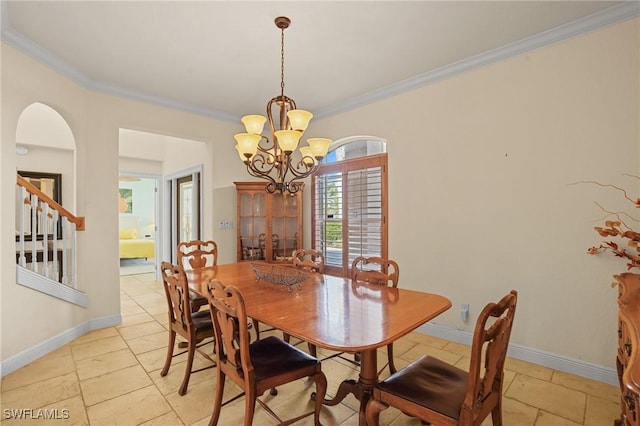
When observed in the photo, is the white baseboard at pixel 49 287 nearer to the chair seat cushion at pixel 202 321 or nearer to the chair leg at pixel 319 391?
the chair seat cushion at pixel 202 321

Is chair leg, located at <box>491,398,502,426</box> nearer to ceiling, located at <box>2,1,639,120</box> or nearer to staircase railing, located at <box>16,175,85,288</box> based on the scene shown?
ceiling, located at <box>2,1,639,120</box>

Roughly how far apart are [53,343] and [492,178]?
450cm

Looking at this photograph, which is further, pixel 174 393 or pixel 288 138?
pixel 174 393

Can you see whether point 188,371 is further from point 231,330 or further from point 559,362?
point 559,362

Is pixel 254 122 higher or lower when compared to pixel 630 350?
higher

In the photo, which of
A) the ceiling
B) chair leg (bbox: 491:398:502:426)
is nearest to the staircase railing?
the ceiling

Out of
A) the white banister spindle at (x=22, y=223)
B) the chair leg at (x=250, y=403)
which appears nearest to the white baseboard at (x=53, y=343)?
the white banister spindle at (x=22, y=223)

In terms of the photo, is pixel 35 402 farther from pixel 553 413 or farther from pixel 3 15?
pixel 553 413

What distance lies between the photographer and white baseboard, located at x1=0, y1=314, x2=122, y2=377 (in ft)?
8.27

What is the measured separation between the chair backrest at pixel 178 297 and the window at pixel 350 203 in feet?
7.36

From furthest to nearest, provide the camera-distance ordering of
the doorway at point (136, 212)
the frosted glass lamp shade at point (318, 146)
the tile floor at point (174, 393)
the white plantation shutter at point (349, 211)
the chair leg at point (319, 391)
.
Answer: the doorway at point (136, 212), the white plantation shutter at point (349, 211), the frosted glass lamp shade at point (318, 146), the tile floor at point (174, 393), the chair leg at point (319, 391)

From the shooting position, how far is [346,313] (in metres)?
1.73

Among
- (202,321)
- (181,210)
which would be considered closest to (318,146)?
(202,321)

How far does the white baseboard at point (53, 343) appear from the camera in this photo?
8.27ft
